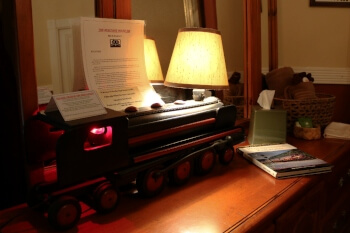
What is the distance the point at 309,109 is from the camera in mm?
1604

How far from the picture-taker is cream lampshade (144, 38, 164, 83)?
1.23 metres

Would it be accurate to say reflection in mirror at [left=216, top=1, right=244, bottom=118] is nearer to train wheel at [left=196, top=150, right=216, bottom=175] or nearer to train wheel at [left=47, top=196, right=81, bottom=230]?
train wheel at [left=196, top=150, right=216, bottom=175]

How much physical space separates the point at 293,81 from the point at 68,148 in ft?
4.24

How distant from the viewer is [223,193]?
97cm

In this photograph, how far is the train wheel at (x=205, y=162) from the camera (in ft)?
3.46

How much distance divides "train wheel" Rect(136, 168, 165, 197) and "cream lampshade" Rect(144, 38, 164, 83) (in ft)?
1.43

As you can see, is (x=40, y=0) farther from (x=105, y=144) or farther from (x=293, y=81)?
(x=293, y=81)

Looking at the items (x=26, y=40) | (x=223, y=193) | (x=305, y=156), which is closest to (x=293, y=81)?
(x=305, y=156)

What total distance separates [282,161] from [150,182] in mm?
498

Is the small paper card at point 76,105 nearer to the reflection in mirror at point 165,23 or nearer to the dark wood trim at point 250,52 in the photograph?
the reflection in mirror at point 165,23

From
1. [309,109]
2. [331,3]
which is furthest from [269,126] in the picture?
[331,3]

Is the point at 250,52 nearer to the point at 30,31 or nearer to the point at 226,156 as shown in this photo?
the point at 226,156

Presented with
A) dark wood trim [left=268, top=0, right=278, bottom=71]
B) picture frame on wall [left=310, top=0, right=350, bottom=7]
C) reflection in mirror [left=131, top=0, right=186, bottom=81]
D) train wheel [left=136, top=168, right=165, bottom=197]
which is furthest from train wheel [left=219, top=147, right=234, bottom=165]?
picture frame on wall [left=310, top=0, right=350, bottom=7]

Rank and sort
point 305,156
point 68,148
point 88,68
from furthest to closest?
point 305,156 < point 88,68 < point 68,148
